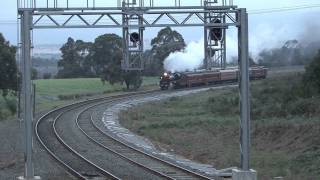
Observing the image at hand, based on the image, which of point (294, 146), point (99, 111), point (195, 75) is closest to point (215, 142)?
point (294, 146)

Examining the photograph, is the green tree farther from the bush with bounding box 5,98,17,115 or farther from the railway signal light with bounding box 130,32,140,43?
the railway signal light with bounding box 130,32,140,43

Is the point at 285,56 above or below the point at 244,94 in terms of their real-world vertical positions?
above

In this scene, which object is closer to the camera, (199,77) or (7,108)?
(7,108)

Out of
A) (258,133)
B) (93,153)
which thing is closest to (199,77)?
(258,133)

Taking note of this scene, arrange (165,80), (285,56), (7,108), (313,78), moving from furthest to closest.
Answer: (165,80)
(285,56)
(7,108)
(313,78)

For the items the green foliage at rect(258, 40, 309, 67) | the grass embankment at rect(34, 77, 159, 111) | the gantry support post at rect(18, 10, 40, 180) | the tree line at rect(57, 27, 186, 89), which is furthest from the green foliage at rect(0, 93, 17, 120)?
the gantry support post at rect(18, 10, 40, 180)

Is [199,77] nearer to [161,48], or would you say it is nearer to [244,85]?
[161,48]

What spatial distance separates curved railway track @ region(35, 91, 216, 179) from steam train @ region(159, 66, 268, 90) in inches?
1065

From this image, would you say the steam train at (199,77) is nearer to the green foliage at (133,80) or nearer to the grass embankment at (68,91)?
the green foliage at (133,80)

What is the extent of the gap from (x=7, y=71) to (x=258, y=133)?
1651 inches

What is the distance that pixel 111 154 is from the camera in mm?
27234

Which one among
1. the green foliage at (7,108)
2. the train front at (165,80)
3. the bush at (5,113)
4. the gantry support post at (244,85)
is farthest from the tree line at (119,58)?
the gantry support post at (244,85)

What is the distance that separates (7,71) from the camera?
66.4 meters

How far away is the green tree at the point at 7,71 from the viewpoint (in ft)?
216
